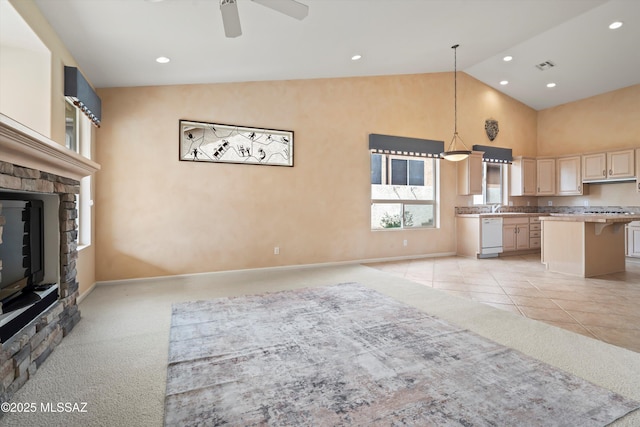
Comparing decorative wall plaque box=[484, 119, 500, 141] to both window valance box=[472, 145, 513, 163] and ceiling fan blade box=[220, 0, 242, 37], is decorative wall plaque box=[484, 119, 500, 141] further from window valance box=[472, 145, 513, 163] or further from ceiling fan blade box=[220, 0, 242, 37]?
ceiling fan blade box=[220, 0, 242, 37]

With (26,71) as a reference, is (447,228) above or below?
below

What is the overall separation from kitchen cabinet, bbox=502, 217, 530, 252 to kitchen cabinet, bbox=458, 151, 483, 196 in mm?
883

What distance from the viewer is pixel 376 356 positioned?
2.21 m

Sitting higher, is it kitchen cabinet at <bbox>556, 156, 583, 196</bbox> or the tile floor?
kitchen cabinet at <bbox>556, 156, 583, 196</bbox>

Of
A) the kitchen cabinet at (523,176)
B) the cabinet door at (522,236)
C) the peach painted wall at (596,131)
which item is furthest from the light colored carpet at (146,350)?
the peach painted wall at (596,131)

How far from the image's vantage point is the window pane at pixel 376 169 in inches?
238

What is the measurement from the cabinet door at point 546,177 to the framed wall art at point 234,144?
5858 mm

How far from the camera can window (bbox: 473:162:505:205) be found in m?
7.20

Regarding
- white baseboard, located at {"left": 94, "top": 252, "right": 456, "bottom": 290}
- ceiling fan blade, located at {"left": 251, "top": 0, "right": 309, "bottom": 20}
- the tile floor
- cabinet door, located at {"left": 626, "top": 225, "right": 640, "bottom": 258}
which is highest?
ceiling fan blade, located at {"left": 251, "top": 0, "right": 309, "bottom": 20}

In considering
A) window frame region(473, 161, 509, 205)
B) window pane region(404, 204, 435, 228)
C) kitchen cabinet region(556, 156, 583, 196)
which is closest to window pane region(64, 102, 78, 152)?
window pane region(404, 204, 435, 228)

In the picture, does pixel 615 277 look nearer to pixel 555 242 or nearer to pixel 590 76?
pixel 555 242

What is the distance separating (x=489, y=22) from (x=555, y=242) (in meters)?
3.32

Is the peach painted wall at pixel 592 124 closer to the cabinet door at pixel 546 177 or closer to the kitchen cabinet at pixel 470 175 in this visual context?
the cabinet door at pixel 546 177

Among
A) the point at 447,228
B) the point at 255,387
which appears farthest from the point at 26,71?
the point at 447,228
